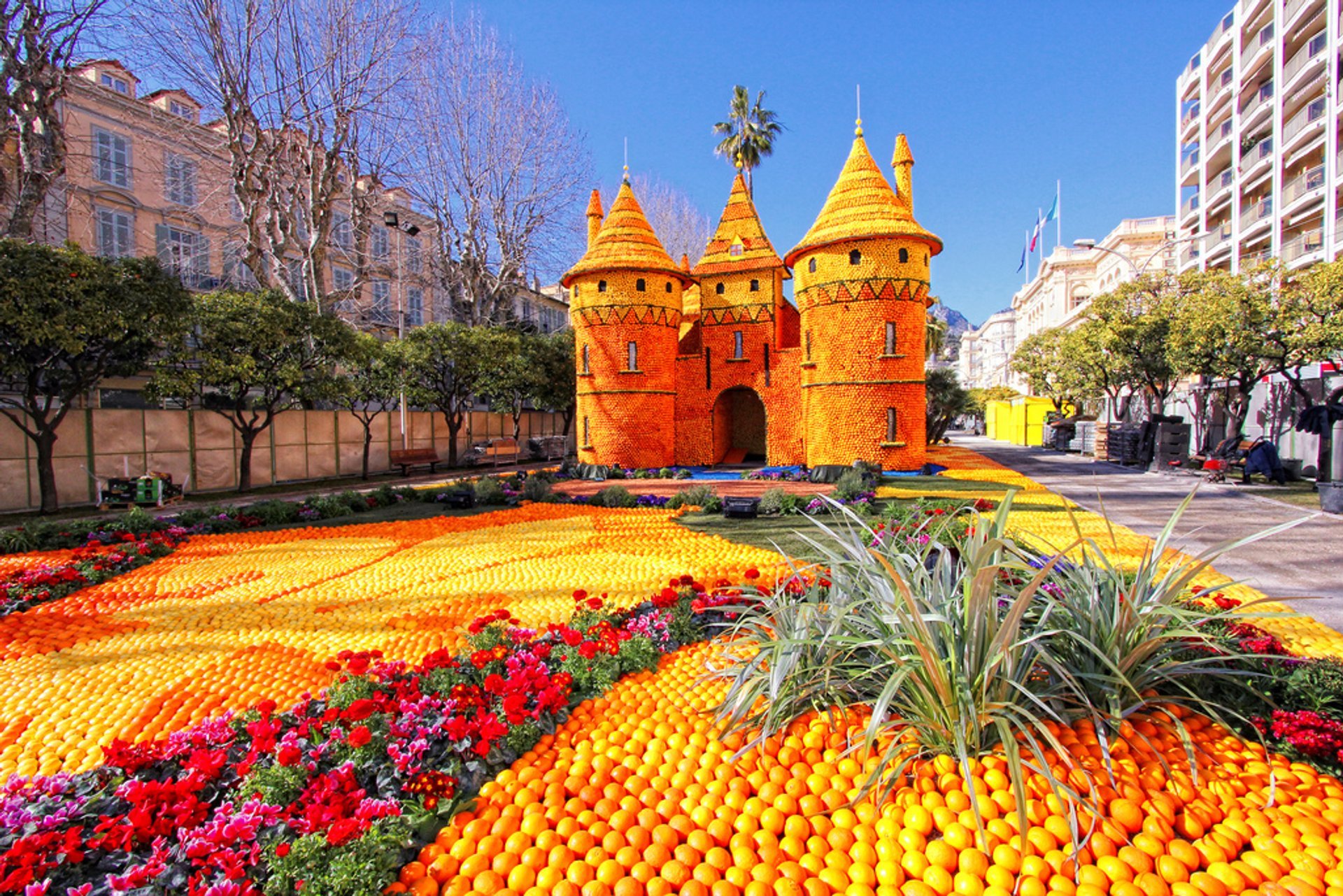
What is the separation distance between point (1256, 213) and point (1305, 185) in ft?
16.5

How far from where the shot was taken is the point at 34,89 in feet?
51.5

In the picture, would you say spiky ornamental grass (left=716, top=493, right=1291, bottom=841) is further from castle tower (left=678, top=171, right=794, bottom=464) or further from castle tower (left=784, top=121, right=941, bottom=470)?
castle tower (left=678, top=171, right=794, bottom=464)

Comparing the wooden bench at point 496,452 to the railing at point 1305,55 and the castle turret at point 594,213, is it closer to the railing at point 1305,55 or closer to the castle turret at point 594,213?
the castle turret at point 594,213

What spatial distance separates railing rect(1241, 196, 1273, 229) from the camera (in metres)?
33.1

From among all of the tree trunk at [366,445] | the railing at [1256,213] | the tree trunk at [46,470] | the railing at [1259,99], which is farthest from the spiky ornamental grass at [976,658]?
the railing at [1259,99]

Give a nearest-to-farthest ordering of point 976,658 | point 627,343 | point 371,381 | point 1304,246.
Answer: point 976,658 → point 627,343 → point 371,381 → point 1304,246

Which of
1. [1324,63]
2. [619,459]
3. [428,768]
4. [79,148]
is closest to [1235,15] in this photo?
[1324,63]

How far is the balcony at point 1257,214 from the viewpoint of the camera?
108ft

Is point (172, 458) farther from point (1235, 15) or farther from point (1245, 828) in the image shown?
point (1235, 15)

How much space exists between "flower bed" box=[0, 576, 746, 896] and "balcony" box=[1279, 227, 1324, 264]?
39.1m

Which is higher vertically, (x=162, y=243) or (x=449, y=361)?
(x=162, y=243)

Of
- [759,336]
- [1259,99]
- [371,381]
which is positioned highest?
[1259,99]

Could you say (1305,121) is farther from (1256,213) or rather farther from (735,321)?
(735,321)

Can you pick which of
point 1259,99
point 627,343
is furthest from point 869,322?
point 1259,99
